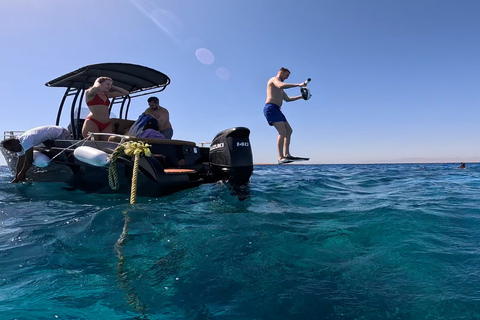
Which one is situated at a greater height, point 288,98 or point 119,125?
point 288,98

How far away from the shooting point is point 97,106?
6133mm

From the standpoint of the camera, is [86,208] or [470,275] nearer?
[470,275]

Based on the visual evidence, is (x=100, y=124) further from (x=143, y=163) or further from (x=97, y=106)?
(x=143, y=163)

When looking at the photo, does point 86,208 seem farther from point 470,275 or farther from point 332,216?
point 470,275

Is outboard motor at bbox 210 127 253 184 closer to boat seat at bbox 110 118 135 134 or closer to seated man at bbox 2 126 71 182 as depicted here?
boat seat at bbox 110 118 135 134

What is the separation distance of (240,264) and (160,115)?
5.29 m

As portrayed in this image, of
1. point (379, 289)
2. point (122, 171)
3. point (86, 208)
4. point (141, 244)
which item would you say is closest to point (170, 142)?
point (122, 171)

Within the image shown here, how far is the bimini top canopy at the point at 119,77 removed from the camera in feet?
22.6

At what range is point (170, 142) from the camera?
531 centimetres

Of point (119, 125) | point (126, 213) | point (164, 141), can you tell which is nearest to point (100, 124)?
point (119, 125)

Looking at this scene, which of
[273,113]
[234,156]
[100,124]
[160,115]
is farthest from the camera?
[160,115]

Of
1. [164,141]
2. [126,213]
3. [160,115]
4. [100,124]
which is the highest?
[160,115]

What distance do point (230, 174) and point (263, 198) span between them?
76cm

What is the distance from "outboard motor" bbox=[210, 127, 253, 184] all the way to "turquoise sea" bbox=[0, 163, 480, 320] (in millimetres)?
982
